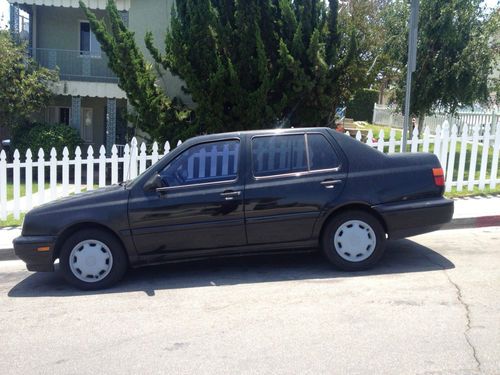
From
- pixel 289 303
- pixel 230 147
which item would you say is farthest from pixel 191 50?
pixel 289 303

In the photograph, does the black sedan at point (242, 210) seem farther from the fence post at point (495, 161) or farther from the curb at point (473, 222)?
the fence post at point (495, 161)

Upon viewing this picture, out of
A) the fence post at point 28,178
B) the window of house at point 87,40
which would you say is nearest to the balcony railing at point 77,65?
the window of house at point 87,40

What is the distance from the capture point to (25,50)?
1611 centimetres

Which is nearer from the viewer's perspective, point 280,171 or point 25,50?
point 280,171

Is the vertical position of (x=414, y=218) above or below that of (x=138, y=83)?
below

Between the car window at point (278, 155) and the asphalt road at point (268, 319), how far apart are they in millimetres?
1169

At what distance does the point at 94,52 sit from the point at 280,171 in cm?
1396

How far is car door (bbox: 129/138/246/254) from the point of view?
577 cm

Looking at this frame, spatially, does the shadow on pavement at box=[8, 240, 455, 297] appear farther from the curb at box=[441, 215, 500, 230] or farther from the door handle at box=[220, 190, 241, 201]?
the curb at box=[441, 215, 500, 230]

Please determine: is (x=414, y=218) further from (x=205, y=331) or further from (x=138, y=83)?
(x=138, y=83)

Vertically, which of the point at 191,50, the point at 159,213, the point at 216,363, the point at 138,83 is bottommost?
the point at 216,363

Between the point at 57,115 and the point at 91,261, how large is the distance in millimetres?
14595

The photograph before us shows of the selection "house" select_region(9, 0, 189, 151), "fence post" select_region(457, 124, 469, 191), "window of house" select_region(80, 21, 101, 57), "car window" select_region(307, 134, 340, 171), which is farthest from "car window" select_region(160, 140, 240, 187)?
"window of house" select_region(80, 21, 101, 57)

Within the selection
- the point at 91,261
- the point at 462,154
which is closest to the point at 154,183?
the point at 91,261
